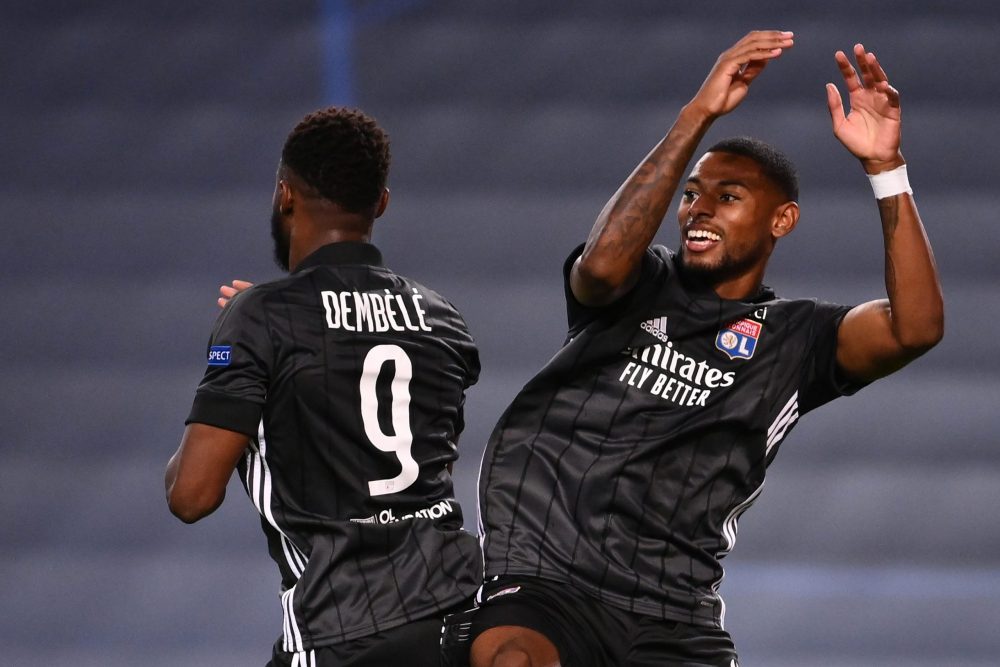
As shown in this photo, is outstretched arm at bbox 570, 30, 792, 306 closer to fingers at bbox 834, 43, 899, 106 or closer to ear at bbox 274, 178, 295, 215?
fingers at bbox 834, 43, 899, 106

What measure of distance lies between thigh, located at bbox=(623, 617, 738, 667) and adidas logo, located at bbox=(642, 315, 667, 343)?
1.97 feet

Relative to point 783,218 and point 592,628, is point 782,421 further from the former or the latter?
point 592,628

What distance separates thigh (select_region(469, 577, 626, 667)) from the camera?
102 inches

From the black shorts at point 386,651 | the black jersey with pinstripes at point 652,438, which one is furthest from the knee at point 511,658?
the black jersey with pinstripes at point 652,438

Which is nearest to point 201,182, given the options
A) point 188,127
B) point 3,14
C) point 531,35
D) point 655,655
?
point 188,127

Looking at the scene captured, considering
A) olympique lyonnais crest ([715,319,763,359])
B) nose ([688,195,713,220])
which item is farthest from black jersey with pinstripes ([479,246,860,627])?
nose ([688,195,713,220])

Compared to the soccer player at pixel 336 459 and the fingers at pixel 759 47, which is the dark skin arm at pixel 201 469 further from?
the fingers at pixel 759 47

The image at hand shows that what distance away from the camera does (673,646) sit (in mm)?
2760

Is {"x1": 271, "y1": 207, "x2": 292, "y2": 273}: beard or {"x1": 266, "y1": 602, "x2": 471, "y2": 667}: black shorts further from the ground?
{"x1": 271, "y1": 207, "x2": 292, "y2": 273}: beard

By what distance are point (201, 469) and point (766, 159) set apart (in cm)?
150

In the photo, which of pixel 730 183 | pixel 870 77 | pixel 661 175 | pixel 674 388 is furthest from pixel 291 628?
pixel 870 77

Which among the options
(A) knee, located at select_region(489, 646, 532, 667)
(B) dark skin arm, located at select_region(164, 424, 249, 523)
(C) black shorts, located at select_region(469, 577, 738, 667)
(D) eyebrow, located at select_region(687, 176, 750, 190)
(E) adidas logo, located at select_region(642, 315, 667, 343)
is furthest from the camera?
(D) eyebrow, located at select_region(687, 176, 750, 190)

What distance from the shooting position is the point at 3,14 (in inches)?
217

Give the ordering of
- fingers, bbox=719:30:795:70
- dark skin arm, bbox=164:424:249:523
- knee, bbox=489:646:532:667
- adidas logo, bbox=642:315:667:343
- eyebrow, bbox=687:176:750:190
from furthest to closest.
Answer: eyebrow, bbox=687:176:750:190 < adidas logo, bbox=642:315:667:343 < fingers, bbox=719:30:795:70 < knee, bbox=489:646:532:667 < dark skin arm, bbox=164:424:249:523
